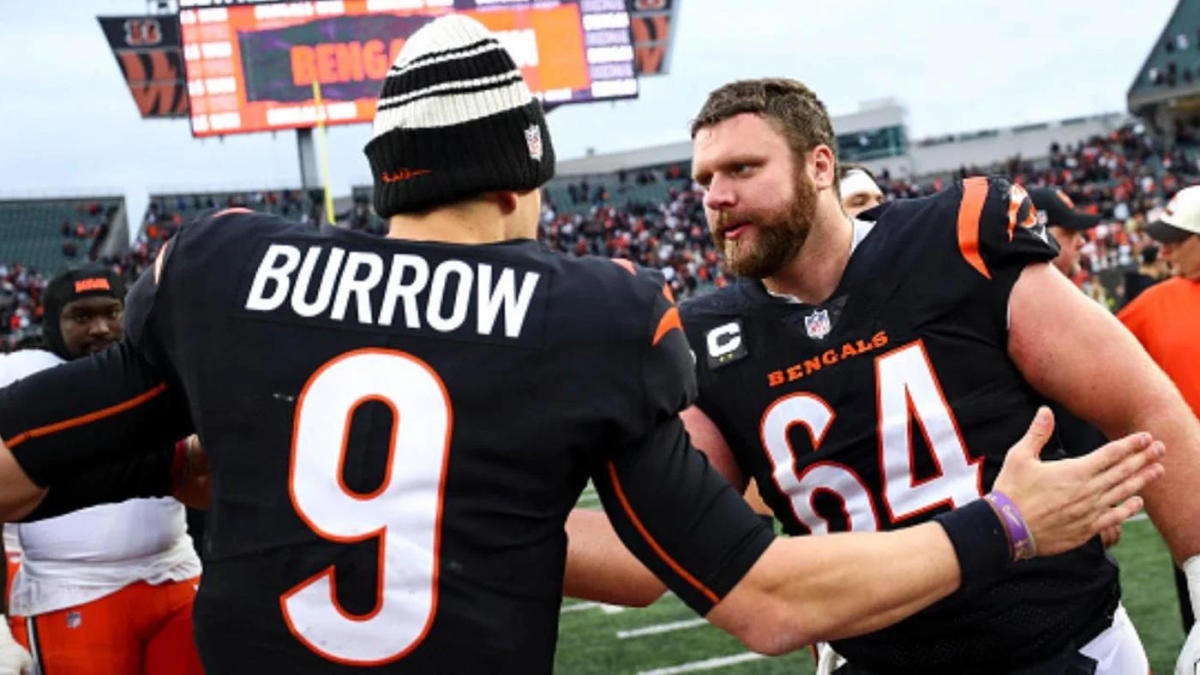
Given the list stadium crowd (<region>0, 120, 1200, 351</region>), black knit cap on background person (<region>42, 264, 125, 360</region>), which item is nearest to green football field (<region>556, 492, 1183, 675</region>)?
black knit cap on background person (<region>42, 264, 125, 360</region>)

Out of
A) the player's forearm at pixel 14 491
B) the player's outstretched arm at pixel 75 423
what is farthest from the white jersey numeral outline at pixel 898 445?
the player's forearm at pixel 14 491

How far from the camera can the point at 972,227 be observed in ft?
7.70

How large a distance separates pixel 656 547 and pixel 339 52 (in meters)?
23.9

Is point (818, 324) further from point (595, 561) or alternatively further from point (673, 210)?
point (673, 210)

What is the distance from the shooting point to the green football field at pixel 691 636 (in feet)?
19.4

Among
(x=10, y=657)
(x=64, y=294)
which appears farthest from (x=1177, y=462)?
(x=64, y=294)

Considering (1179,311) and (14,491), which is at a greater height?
A: (14,491)

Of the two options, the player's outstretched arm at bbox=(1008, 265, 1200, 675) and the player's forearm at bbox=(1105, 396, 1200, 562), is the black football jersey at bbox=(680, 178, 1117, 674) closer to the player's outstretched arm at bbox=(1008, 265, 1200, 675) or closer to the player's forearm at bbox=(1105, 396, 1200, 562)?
the player's outstretched arm at bbox=(1008, 265, 1200, 675)

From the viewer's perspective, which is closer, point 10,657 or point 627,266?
point 627,266

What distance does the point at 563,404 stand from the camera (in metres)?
1.51

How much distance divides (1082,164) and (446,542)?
4029cm

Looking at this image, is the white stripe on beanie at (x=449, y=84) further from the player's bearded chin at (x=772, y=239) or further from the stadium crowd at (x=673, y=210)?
the stadium crowd at (x=673, y=210)

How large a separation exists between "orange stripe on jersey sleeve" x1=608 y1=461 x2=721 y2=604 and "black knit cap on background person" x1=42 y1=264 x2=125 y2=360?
2.76 m

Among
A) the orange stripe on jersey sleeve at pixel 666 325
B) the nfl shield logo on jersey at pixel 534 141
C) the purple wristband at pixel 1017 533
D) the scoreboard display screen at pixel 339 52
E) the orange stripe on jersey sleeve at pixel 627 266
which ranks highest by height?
the scoreboard display screen at pixel 339 52
